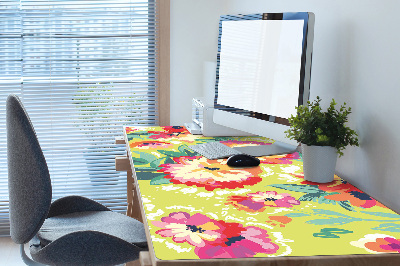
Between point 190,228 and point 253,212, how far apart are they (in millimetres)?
212

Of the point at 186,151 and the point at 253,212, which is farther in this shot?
the point at 186,151

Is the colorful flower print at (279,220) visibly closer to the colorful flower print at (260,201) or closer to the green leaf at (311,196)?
the colorful flower print at (260,201)

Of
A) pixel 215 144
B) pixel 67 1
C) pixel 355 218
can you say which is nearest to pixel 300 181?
pixel 355 218

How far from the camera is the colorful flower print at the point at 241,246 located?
1.12 meters

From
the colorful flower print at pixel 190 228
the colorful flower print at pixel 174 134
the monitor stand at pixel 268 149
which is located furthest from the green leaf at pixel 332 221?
the colorful flower print at pixel 174 134

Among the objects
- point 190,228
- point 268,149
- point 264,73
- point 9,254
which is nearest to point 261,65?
point 264,73

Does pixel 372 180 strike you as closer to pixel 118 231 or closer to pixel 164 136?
pixel 118 231

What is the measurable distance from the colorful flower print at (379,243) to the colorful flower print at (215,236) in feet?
0.64

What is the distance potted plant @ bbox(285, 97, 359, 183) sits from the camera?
5.49ft

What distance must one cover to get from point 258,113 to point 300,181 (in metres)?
0.44

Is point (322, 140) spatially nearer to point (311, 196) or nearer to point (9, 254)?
point (311, 196)

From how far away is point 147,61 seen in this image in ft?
11.1

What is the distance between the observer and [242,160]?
1911 millimetres

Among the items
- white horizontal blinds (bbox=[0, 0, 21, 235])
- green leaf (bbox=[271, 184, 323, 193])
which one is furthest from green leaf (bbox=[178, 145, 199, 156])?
white horizontal blinds (bbox=[0, 0, 21, 235])
